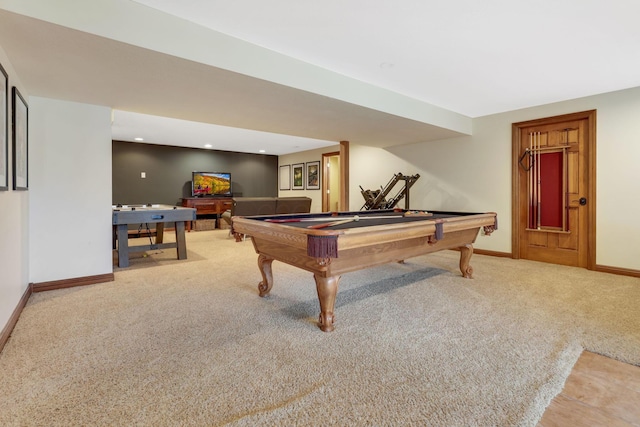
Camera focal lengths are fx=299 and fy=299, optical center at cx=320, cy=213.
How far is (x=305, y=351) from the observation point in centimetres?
183

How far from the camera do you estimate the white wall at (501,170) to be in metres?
3.53

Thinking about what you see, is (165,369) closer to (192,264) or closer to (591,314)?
(192,264)

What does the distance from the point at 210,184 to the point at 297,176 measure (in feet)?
8.10

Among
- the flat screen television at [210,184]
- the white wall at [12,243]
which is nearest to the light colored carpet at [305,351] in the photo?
the white wall at [12,243]

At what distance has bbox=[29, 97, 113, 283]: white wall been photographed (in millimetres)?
2959

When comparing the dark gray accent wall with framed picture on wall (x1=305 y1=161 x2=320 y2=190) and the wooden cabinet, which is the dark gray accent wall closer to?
the wooden cabinet

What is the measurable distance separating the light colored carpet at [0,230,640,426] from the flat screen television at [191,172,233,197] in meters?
5.14

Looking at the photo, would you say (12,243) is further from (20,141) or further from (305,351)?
(305,351)

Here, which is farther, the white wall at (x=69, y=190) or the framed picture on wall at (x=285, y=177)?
the framed picture on wall at (x=285, y=177)

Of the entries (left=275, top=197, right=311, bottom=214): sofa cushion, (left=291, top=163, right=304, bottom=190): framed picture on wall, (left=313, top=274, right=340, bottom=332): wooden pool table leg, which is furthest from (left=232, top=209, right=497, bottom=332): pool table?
(left=291, top=163, right=304, bottom=190): framed picture on wall

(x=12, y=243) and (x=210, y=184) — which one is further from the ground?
(x=210, y=184)

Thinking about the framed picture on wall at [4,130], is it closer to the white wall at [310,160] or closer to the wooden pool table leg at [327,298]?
the wooden pool table leg at [327,298]

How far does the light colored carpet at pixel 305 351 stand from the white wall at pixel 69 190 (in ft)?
1.13

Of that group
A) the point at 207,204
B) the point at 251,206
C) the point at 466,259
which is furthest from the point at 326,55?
the point at 207,204
